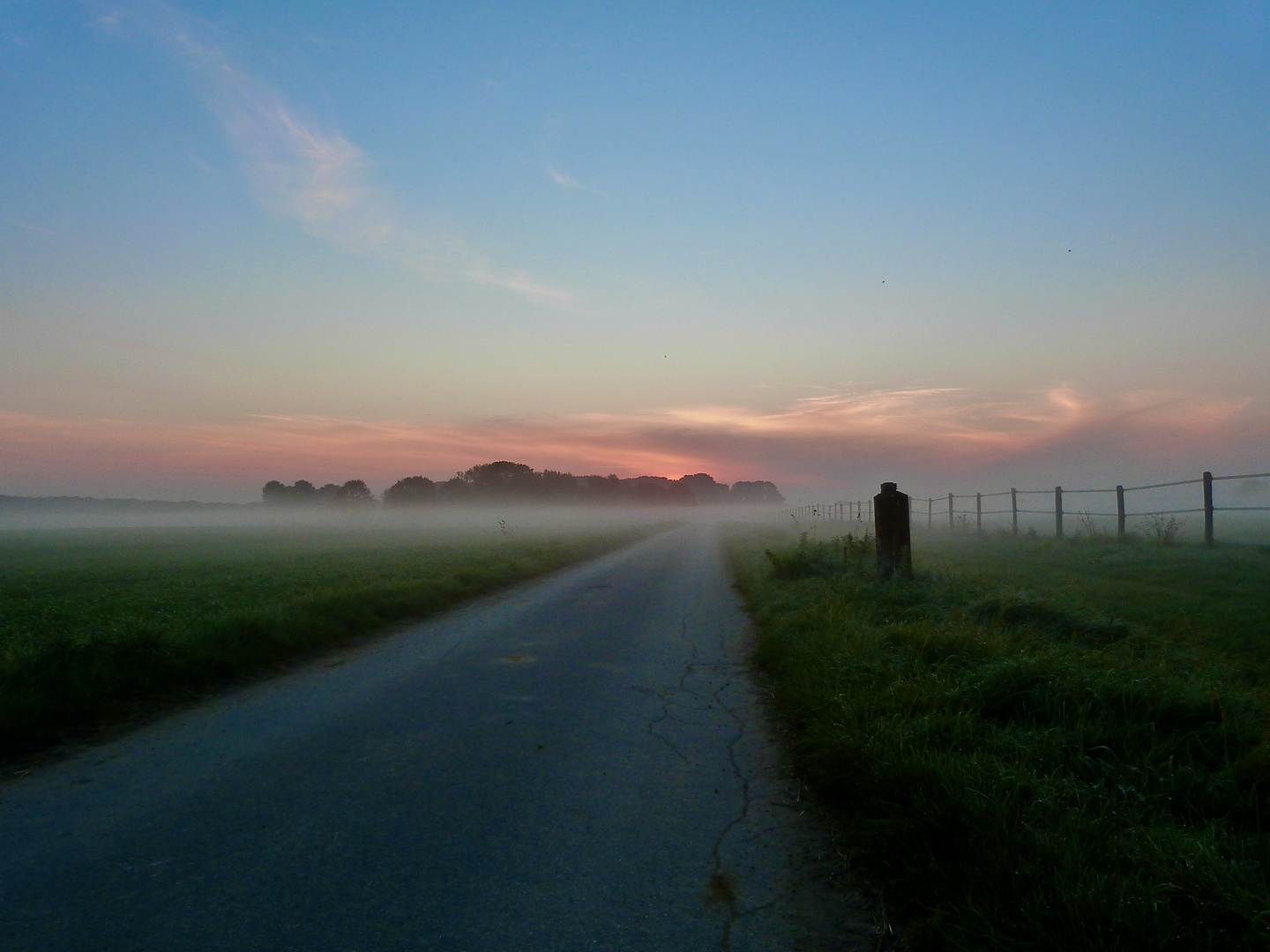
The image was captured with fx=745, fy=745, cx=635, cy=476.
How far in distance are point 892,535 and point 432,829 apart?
989cm

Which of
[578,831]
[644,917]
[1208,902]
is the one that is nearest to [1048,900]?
[1208,902]

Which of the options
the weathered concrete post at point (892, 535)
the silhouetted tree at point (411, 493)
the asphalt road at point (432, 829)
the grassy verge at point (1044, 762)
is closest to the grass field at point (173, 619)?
the asphalt road at point (432, 829)

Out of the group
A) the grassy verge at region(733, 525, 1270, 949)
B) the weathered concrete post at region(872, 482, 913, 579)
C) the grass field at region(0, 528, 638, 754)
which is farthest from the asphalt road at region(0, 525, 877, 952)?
the weathered concrete post at region(872, 482, 913, 579)

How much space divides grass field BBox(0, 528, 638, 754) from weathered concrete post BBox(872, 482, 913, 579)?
26.2ft

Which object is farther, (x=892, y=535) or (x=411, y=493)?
(x=411, y=493)

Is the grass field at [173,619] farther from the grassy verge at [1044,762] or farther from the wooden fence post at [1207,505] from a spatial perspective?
the wooden fence post at [1207,505]

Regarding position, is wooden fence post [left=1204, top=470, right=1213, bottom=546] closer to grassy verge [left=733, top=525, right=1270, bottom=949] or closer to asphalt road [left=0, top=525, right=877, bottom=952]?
grassy verge [left=733, top=525, right=1270, bottom=949]

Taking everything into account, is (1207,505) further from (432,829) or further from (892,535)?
(432,829)

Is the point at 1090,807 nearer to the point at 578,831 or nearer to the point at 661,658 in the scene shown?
the point at 578,831

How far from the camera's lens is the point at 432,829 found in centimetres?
410

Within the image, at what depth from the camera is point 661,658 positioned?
349 inches

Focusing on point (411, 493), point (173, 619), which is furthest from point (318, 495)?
point (173, 619)

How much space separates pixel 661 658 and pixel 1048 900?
610 cm

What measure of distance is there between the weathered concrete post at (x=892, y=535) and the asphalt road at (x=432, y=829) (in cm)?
579
